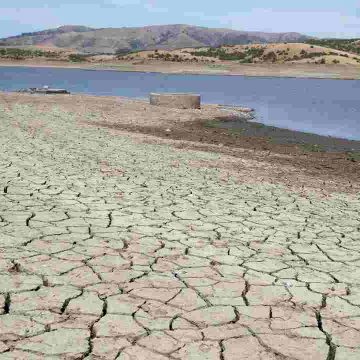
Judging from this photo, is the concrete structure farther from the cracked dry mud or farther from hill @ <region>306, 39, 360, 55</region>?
hill @ <region>306, 39, 360, 55</region>

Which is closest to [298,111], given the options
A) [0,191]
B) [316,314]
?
[0,191]

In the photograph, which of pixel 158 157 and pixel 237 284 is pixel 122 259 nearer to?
pixel 237 284

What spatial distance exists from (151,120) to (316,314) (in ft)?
52.6

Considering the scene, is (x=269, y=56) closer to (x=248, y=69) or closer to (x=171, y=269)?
(x=248, y=69)

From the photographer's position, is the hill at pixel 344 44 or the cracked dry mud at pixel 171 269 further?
the hill at pixel 344 44

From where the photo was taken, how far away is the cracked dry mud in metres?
3.65

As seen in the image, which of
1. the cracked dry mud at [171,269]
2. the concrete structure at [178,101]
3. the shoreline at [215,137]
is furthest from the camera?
the concrete structure at [178,101]

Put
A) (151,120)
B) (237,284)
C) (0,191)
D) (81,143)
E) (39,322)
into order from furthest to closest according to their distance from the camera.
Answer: (151,120), (81,143), (0,191), (237,284), (39,322)

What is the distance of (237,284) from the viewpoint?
184 inches

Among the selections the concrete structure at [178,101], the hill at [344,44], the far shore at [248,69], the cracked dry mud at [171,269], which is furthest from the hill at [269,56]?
the cracked dry mud at [171,269]

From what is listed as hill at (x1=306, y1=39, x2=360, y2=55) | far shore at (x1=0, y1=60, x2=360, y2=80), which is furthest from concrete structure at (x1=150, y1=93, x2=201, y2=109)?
hill at (x1=306, y1=39, x2=360, y2=55)

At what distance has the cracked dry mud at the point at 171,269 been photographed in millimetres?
3654

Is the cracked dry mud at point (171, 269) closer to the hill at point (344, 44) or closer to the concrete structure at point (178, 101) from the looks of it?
the concrete structure at point (178, 101)

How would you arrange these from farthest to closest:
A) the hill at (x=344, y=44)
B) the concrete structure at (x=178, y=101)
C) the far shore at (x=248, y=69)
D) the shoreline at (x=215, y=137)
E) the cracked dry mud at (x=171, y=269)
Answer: the hill at (x=344, y=44)
the far shore at (x=248, y=69)
the concrete structure at (x=178, y=101)
the shoreline at (x=215, y=137)
the cracked dry mud at (x=171, y=269)
